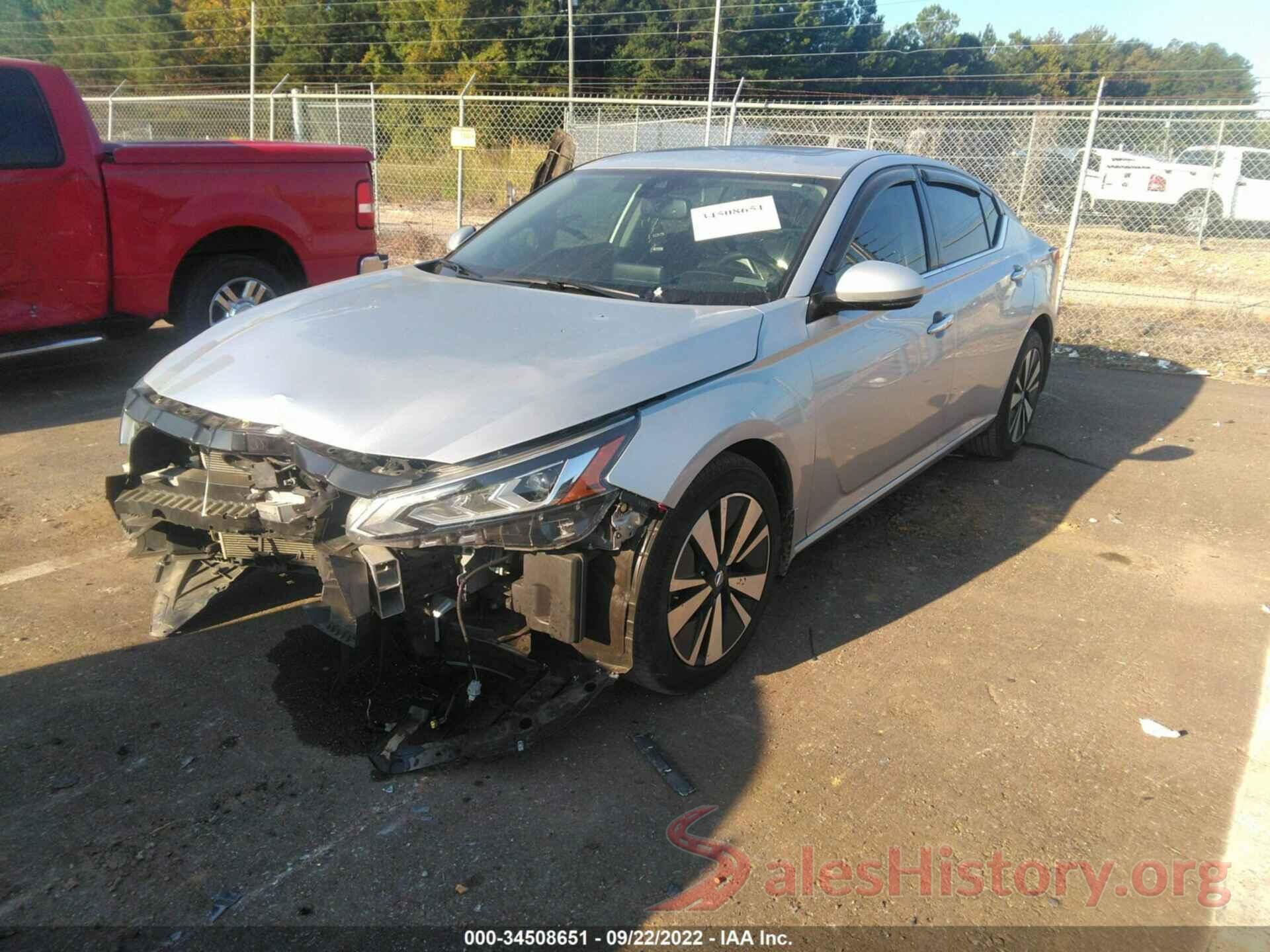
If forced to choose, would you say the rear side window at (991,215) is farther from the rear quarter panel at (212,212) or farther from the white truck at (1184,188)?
the white truck at (1184,188)

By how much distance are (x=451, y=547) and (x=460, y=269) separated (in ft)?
6.22

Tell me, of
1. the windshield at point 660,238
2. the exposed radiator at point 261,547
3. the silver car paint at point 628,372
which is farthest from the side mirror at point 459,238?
the exposed radiator at point 261,547

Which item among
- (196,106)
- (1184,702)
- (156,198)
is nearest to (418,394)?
(1184,702)

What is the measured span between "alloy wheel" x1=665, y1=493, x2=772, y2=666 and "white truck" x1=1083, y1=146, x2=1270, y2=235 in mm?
15450

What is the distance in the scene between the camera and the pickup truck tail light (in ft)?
24.4

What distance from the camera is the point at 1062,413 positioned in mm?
7172

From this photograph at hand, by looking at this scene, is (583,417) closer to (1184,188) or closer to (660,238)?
(660,238)

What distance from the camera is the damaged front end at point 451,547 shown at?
105 inches

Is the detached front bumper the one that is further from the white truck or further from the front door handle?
the white truck

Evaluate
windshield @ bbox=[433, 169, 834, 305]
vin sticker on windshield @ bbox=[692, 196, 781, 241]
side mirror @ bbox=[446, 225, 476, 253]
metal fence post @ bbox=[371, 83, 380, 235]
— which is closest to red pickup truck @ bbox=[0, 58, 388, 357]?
side mirror @ bbox=[446, 225, 476, 253]

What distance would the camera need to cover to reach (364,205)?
295 inches

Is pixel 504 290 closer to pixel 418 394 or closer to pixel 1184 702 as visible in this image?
pixel 418 394

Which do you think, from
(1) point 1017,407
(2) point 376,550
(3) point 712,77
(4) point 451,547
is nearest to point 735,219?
(4) point 451,547

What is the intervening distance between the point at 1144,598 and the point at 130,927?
13.0ft
